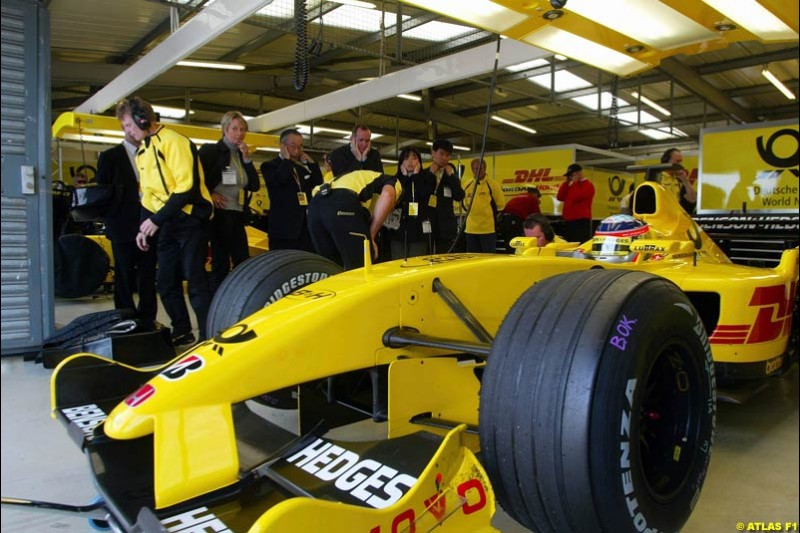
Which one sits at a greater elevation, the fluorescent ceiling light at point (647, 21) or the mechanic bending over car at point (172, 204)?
the fluorescent ceiling light at point (647, 21)

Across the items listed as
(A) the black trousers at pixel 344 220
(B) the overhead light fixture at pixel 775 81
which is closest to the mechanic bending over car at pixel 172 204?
(A) the black trousers at pixel 344 220

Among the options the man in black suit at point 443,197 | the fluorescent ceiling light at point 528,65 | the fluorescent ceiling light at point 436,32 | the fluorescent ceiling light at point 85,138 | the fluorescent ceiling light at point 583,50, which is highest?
the fluorescent ceiling light at point 528,65

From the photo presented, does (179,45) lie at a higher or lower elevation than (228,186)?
higher

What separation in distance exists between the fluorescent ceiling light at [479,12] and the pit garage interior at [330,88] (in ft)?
0.04

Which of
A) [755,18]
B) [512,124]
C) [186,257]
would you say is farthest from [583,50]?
[512,124]

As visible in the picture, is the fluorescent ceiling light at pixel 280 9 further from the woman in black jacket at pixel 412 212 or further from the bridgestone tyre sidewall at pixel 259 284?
the bridgestone tyre sidewall at pixel 259 284

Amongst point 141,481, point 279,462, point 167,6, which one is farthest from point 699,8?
point 167,6

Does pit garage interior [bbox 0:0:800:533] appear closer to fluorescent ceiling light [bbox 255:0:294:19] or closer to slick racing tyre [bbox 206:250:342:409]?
fluorescent ceiling light [bbox 255:0:294:19]

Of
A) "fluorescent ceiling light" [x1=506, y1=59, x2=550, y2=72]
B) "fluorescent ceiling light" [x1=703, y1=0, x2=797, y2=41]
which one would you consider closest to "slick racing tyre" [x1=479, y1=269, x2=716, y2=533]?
"fluorescent ceiling light" [x1=703, y1=0, x2=797, y2=41]

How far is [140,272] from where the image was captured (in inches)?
164

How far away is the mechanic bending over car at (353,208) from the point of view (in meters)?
3.67

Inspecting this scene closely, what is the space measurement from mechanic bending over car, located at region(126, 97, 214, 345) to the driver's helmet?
7.61ft

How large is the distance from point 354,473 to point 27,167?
344 centimetres

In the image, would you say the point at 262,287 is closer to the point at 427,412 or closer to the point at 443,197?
the point at 427,412
